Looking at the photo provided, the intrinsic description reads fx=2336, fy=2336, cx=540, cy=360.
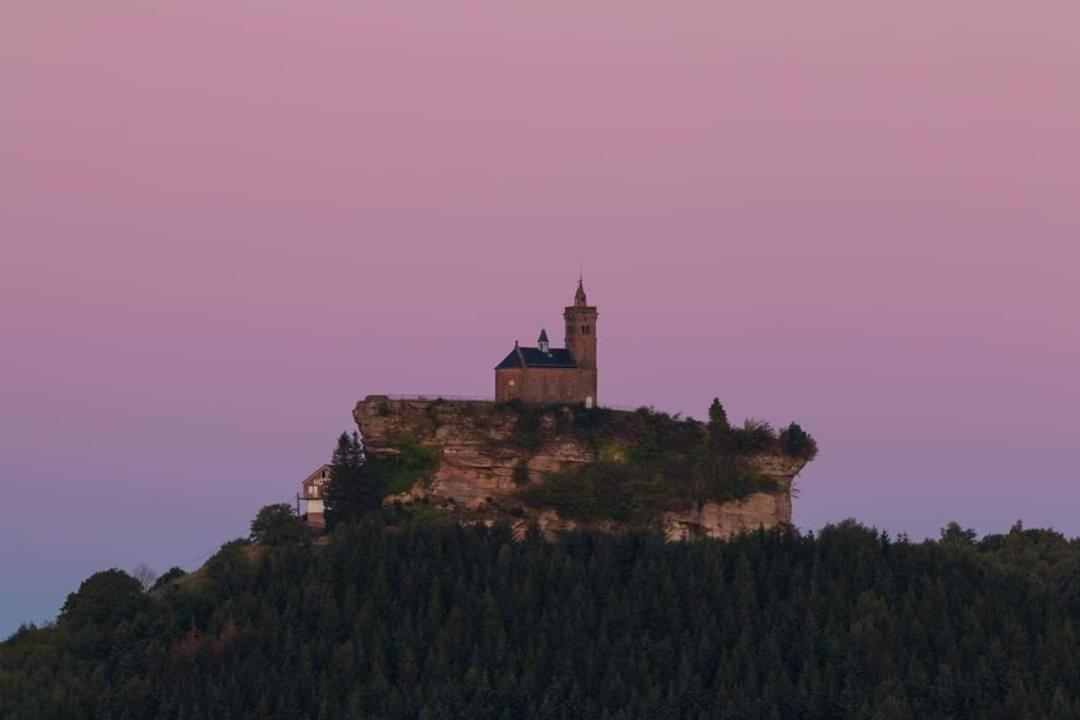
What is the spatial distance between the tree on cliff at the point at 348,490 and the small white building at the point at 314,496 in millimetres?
4620

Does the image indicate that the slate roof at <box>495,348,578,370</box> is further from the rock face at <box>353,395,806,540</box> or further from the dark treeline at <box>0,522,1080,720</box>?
the dark treeline at <box>0,522,1080,720</box>

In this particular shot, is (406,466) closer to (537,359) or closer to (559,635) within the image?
(537,359)

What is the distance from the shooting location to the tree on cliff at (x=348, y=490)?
136 meters

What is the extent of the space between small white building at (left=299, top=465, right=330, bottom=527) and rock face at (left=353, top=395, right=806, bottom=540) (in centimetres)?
465

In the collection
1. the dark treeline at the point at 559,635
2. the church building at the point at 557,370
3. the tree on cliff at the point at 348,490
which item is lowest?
the dark treeline at the point at 559,635

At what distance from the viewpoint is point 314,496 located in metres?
142

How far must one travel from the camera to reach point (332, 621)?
12606cm

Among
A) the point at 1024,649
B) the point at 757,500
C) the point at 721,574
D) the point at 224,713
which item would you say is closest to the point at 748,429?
the point at 757,500

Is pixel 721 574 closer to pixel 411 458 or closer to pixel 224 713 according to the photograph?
pixel 411 458

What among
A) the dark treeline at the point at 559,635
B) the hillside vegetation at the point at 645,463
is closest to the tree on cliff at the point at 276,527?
the dark treeline at the point at 559,635

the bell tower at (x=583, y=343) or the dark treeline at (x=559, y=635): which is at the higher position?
the bell tower at (x=583, y=343)

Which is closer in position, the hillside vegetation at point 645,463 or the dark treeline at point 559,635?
the dark treeline at point 559,635

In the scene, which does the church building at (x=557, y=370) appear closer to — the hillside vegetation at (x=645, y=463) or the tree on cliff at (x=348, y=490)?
the hillside vegetation at (x=645, y=463)

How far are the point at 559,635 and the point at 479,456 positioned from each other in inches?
656
